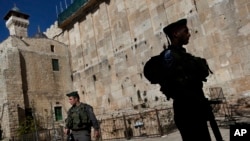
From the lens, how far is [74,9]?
2400 cm

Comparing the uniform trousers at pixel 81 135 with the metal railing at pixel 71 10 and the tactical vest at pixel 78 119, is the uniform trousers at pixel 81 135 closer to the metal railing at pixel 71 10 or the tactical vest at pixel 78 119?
the tactical vest at pixel 78 119

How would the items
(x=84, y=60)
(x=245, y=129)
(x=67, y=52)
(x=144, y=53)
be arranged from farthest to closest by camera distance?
1. (x=67, y=52)
2. (x=84, y=60)
3. (x=144, y=53)
4. (x=245, y=129)

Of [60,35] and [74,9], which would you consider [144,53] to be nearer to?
[74,9]

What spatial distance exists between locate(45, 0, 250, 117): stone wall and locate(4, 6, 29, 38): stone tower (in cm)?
287

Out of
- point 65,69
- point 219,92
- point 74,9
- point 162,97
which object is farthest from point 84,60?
point 219,92

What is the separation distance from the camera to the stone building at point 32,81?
20078mm

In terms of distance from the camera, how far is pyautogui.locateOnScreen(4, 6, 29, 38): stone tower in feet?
86.6

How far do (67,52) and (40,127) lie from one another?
Result: 7.88 meters

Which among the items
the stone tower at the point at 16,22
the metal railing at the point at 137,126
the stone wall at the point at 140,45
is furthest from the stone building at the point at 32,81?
the metal railing at the point at 137,126

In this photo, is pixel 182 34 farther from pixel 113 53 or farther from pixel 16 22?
pixel 16 22

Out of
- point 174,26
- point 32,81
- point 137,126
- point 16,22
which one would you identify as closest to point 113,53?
point 32,81

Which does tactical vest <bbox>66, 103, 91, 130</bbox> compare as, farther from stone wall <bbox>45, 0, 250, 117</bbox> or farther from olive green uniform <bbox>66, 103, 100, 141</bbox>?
stone wall <bbox>45, 0, 250, 117</bbox>

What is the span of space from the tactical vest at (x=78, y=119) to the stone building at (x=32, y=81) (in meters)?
15.9

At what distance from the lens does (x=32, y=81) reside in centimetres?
2214
